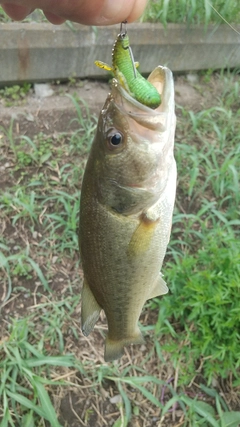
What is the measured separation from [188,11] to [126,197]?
2.92m

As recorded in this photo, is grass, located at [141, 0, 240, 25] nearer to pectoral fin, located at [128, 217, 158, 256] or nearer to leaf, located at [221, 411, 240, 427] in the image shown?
pectoral fin, located at [128, 217, 158, 256]

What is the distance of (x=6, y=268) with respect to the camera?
9.11 ft

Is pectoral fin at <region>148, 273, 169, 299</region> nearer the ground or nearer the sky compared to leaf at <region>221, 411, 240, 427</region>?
nearer the sky

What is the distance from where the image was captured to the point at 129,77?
1273mm

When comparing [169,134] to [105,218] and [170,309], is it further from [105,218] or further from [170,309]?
[170,309]

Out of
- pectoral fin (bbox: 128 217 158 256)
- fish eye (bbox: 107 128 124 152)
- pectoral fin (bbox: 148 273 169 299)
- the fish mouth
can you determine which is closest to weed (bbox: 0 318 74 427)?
pectoral fin (bbox: 148 273 169 299)

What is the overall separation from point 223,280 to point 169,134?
1340mm

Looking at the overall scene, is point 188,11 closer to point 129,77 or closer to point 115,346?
point 129,77

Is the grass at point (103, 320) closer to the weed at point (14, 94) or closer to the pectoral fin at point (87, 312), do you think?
the weed at point (14, 94)

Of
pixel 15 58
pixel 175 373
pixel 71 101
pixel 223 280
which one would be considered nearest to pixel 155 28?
pixel 71 101

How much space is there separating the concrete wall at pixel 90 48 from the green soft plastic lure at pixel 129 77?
2447 mm

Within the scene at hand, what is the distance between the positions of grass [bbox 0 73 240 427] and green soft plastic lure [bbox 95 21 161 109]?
4.55 feet

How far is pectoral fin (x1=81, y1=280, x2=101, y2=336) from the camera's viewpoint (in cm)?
152

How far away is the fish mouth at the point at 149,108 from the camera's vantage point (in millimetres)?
1270
